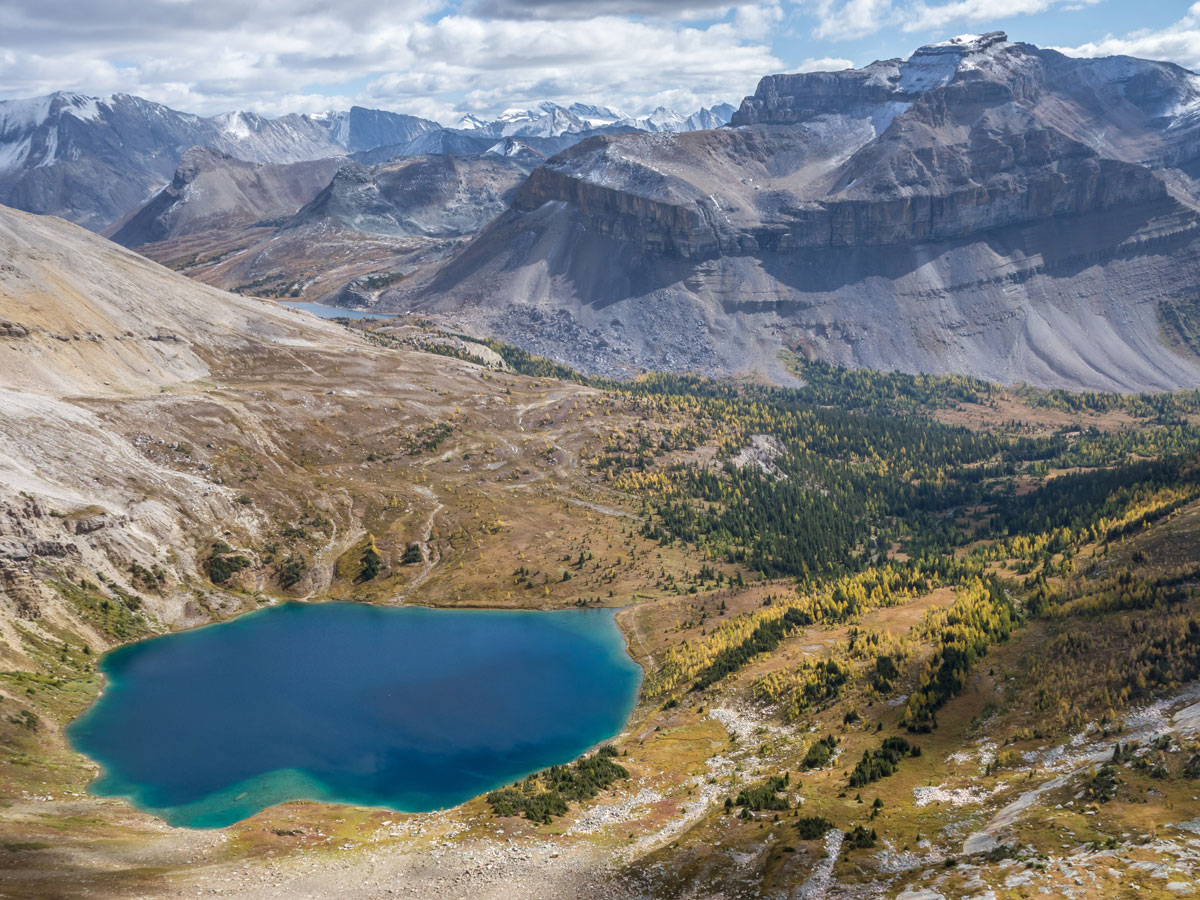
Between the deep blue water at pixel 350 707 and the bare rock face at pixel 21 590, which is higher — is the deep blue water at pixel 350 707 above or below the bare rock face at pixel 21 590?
below

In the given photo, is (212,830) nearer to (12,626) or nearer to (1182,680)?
(12,626)

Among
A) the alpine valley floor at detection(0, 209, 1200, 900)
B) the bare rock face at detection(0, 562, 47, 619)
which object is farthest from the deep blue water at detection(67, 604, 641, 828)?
the bare rock face at detection(0, 562, 47, 619)

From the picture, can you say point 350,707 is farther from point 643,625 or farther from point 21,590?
point 643,625

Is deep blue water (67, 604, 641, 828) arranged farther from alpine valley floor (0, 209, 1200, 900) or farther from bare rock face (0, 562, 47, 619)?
bare rock face (0, 562, 47, 619)

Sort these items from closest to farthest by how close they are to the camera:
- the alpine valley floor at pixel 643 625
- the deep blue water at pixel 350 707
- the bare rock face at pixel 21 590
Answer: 1. the alpine valley floor at pixel 643 625
2. the deep blue water at pixel 350 707
3. the bare rock face at pixel 21 590

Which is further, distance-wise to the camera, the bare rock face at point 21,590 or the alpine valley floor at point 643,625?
the bare rock face at point 21,590

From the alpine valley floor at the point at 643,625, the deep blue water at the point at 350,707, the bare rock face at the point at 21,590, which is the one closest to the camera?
the alpine valley floor at the point at 643,625

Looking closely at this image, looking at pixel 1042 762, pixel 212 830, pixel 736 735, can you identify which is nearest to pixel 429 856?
pixel 212 830

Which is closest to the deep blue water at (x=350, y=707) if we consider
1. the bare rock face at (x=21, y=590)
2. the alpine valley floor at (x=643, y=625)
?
the alpine valley floor at (x=643, y=625)

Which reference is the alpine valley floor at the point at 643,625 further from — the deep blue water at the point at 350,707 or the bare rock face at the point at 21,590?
the deep blue water at the point at 350,707
